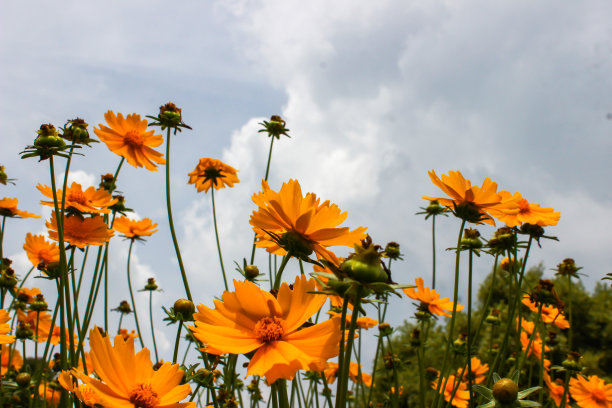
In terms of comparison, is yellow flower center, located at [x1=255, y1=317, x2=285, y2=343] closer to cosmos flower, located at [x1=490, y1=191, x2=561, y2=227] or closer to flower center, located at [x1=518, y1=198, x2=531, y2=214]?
cosmos flower, located at [x1=490, y1=191, x2=561, y2=227]

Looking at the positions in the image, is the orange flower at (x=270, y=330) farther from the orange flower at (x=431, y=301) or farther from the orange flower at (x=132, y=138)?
the orange flower at (x=431, y=301)

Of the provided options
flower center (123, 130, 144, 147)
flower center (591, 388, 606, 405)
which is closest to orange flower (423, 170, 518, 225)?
flower center (123, 130, 144, 147)

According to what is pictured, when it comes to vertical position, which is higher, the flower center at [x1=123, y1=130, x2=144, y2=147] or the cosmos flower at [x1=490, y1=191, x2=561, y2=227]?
the flower center at [x1=123, y1=130, x2=144, y2=147]

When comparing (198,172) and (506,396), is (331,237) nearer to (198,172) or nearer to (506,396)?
(506,396)

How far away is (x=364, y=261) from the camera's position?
710mm

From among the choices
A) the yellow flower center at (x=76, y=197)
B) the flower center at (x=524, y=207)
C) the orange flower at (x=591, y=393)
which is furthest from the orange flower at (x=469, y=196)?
the orange flower at (x=591, y=393)

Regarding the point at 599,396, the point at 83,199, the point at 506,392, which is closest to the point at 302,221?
the point at 506,392

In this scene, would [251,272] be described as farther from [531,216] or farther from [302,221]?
[531,216]

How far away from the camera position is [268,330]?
0.82m

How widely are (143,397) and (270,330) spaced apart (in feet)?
0.85

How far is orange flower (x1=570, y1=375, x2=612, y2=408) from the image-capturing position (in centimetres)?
263

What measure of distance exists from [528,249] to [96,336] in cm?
177

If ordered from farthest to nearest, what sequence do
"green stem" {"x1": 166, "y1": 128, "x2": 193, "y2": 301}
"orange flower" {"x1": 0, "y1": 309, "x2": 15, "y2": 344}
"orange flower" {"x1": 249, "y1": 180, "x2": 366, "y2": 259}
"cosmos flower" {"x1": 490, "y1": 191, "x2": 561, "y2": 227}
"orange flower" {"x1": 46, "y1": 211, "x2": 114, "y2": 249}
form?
1. "cosmos flower" {"x1": 490, "y1": 191, "x2": 561, "y2": 227}
2. "orange flower" {"x1": 46, "y1": 211, "x2": 114, "y2": 249}
3. "green stem" {"x1": 166, "y1": 128, "x2": 193, "y2": 301}
4. "orange flower" {"x1": 0, "y1": 309, "x2": 15, "y2": 344}
5. "orange flower" {"x1": 249, "y1": 180, "x2": 366, "y2": 259}

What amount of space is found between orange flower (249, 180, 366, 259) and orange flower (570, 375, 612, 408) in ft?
7.99
